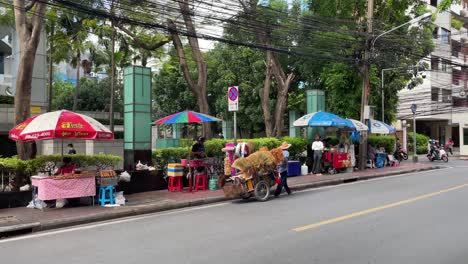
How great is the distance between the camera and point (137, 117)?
13789 millimetres

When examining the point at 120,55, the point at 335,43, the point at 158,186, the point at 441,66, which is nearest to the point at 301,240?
the point at 158,186

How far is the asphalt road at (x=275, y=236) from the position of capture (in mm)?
5824

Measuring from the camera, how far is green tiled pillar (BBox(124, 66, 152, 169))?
1359 centimetres

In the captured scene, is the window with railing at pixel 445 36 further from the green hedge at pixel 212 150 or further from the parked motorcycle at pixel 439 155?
the green hedge at pixel 212 150

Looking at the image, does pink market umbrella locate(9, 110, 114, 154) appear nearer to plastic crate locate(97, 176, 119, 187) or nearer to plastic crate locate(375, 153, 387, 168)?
plastic crate locate(97, 176, 119, 187)

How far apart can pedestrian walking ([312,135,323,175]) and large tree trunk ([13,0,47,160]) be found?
35.1ft

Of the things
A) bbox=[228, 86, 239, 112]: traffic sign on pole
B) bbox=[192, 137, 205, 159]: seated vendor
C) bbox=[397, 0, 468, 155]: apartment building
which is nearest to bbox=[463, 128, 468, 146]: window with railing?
bbox=[397, 0, 468, 155]: apartment building

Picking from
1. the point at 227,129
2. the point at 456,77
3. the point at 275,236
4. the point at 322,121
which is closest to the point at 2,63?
the point at 227,129

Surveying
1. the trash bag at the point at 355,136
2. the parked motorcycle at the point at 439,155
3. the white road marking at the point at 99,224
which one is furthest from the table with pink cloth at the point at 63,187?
the parked motorcycle at the point at 439,155

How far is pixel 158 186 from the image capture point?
523 inches

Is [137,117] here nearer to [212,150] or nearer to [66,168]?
[212,150]

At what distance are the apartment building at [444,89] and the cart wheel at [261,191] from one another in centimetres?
3217

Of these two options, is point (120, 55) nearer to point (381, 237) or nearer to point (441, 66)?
point (381, 237)

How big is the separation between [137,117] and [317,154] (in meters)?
7.87
